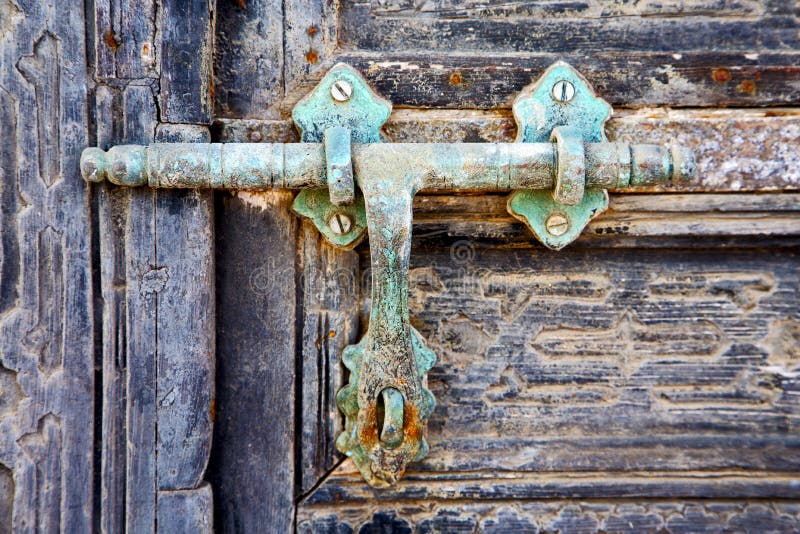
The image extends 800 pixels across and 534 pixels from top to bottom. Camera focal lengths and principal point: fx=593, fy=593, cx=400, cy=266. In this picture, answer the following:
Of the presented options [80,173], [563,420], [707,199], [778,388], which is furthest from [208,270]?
[778,388]

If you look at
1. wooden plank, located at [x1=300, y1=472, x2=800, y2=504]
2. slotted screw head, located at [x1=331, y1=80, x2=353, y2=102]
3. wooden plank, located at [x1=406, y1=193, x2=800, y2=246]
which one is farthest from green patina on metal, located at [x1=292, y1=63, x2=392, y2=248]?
wooden plank, located at [x1=300, y1=472, x2=800, y2=504]

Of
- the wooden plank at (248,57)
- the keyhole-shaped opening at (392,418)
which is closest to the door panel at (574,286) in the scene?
the wooden plank at (248,57)

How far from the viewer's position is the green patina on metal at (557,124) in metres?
0.76

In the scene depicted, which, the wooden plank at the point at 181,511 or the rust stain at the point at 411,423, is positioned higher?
the rust stain at the point at 411,423

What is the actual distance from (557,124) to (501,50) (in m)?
0.13

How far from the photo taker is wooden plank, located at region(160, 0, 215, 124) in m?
0.72

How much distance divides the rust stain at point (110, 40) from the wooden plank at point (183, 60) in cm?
5

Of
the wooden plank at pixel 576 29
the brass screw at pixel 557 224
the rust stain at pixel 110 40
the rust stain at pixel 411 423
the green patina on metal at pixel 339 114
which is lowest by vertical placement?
the rust stain at pixel 411 423

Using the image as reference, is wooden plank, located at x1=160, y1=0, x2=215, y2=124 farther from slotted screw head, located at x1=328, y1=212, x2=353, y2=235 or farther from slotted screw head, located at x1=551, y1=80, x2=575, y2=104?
slotted screw head, located at x1=551, y1=80, x2=575, y2=104

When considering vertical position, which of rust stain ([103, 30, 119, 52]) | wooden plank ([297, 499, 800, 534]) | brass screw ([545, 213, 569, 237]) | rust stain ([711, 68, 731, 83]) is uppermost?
rust stain ([103, 30, 119, 52])

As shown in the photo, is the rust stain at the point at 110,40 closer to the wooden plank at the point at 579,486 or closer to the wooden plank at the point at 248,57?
the wooden plank at the point at 248,57

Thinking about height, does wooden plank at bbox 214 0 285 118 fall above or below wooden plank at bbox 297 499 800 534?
above

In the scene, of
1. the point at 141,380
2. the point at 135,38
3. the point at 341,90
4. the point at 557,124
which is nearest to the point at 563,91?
the point at 557,124

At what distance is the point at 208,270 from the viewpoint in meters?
0.74
